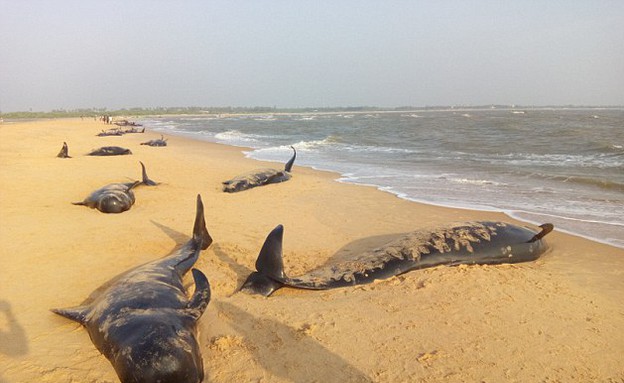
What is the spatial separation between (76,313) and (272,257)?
210 cm

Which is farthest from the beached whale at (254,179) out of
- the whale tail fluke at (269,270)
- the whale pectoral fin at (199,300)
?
the whale pectoral fin at (199,300)

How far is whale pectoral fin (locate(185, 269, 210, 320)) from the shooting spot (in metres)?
3.94

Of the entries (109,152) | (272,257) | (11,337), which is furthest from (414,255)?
(109,152)

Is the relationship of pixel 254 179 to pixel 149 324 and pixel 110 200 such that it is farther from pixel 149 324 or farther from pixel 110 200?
pixel 149 324

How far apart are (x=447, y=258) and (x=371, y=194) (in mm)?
5043

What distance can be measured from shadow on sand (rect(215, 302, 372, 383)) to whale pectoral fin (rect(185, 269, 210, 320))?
1.18ft

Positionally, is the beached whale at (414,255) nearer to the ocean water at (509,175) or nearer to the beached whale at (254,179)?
the ocean water at (509,175)

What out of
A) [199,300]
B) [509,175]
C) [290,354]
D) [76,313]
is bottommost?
[509,175]

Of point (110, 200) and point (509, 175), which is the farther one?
point (509, 175)

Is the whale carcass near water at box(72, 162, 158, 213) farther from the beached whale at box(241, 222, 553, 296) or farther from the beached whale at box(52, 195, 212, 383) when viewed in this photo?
the beached whale at box(241, 222, 553, 296)

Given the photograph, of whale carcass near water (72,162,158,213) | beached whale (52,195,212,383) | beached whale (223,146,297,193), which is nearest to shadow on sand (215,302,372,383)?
beached whale (52,195,212,383)

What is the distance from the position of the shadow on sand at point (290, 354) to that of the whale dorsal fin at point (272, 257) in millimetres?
741

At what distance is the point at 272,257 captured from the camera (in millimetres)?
4965

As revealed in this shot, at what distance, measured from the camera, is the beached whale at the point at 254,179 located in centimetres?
1136
